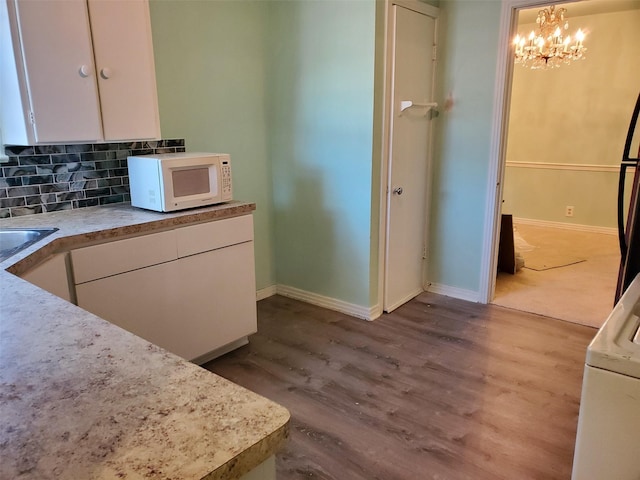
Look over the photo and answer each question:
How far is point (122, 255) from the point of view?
7.01ft

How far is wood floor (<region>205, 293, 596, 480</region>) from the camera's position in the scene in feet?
6.38

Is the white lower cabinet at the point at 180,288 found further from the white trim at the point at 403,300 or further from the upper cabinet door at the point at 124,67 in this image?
the white trim at the point at 403,300

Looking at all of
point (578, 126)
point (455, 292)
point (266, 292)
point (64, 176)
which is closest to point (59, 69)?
point (64, 176)

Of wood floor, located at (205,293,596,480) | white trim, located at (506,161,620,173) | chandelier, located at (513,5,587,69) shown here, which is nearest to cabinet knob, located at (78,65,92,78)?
wood floor, located at (205,293,596,480)

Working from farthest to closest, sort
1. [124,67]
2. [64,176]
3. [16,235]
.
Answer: [64,176] < [124,67] < [16,235]

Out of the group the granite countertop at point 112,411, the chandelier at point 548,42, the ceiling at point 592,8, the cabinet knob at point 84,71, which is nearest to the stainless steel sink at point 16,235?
the cabinet knob at point 84,71

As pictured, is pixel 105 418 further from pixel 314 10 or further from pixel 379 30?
pixel 314 10

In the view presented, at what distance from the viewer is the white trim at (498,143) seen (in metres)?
3.17

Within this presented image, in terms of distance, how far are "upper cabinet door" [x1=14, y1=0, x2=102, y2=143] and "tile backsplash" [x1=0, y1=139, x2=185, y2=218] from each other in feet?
0.90

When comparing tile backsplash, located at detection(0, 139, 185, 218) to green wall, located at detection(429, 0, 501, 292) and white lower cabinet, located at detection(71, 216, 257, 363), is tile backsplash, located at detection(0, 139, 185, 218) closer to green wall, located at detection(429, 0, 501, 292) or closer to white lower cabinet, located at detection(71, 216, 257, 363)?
white lower cabinet, located at detection(71, 216, 257, 363)

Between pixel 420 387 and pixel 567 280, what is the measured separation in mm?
2358

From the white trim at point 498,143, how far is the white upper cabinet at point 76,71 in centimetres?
229

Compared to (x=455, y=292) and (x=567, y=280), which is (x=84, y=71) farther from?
(x=567, y=280)

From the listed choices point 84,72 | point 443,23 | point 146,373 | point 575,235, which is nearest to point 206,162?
point 84,72
